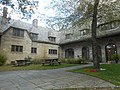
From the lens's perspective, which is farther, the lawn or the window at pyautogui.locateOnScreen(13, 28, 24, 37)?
the window at pyautogui.locateOnScreen(13, 28, 24, 37)

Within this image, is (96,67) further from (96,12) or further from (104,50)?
(104,50)

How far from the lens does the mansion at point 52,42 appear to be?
20.1 meters

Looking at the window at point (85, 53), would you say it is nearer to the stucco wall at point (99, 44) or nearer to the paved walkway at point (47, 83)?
the stucco wall at point (99, 44)

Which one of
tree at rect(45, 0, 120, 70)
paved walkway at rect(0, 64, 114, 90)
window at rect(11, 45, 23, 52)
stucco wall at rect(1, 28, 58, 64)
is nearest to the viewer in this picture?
paved walkway at rect(0, 64, 114, 90)

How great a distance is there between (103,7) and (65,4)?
3462 millimetres

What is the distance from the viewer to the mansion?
66.1 ft

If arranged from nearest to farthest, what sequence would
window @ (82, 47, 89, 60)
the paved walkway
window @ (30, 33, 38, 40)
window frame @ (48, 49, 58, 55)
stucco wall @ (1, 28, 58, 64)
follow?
the paved walkway → stucco wall @ (1, 28, 58, 64) → window @ (82, 47, 89, 60) → window @ (30, 33, 38, 40) → window frame @ (48, 49, 58, 55)

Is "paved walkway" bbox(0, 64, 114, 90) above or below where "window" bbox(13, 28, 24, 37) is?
below

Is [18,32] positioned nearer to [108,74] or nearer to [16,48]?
[16,48]

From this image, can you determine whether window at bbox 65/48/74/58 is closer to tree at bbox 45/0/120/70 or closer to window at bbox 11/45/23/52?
window at bbox 11/45/23/52

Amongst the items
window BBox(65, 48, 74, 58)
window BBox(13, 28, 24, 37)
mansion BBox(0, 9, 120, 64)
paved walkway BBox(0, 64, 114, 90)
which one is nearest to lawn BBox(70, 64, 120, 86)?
paved walkway BBox(0, 64, 114, 90)

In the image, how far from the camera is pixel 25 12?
45.7 ft

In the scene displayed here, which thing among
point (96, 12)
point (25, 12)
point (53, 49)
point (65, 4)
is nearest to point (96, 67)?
point (96, 12)

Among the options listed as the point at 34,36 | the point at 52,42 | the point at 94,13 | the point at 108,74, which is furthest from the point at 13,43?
the point at 108,74
